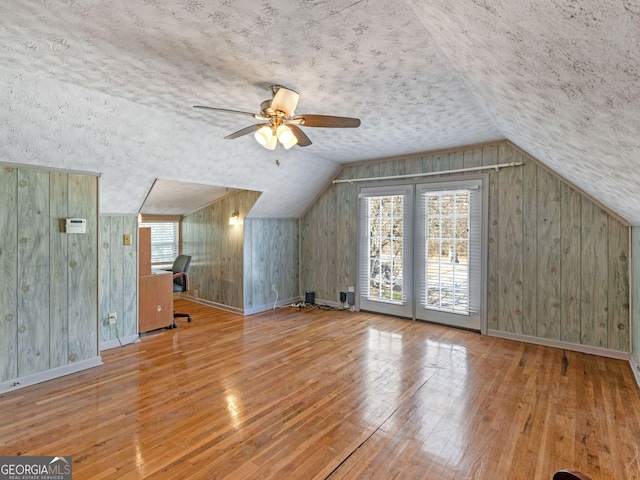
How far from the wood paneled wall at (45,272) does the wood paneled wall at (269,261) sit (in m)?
2.36

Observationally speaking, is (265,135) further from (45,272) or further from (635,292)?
(635,292)

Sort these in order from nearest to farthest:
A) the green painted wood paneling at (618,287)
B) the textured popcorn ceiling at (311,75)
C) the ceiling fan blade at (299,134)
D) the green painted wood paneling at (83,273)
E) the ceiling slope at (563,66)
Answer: the ceiling slope at (563,66) → the textured popcorn ceiling at (311,75) → the ceiling fan blade at (299,134) → the green painted wood paneling at (83,273) → the green painted wood paneling at (618,287)

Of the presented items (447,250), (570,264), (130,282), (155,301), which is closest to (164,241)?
(155,301)

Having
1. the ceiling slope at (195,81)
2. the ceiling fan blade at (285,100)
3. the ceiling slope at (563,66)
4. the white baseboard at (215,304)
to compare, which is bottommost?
the white baseboard at (215,304)

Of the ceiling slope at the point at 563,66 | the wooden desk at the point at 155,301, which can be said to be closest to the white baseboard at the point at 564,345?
the ceiling slope at the point at 563,66

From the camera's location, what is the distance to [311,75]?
2473mm

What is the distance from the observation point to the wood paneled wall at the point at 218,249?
558 cm

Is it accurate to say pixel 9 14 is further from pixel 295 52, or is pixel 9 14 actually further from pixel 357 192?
pixel 357 192

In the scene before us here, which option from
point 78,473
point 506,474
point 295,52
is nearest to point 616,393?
point 506,474

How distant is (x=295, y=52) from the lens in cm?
214

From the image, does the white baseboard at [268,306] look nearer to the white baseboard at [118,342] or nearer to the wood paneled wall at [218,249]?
the wood paneled wall at [218,249]

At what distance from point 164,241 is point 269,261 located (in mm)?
2238

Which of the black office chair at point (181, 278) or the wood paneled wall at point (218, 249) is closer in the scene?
the black office chair at point (181, 278)

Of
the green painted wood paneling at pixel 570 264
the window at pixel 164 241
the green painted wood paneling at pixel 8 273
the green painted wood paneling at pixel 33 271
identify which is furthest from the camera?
the window at pixel 164 241
